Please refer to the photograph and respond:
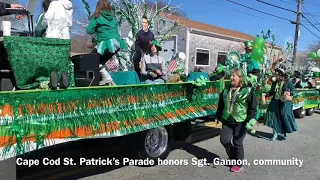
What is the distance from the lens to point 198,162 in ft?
18.5

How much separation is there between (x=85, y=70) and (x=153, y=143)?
1.73 meters

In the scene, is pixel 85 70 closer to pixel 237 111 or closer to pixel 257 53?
pixel 237 111

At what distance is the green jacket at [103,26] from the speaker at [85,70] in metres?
0.64

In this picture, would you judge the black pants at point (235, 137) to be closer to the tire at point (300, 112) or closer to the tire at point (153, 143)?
the tire at point (153, 143)

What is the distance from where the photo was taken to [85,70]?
4371 millimetres

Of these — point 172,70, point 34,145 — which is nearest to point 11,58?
point 34,145

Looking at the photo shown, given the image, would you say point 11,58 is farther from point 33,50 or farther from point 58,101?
point 58,101

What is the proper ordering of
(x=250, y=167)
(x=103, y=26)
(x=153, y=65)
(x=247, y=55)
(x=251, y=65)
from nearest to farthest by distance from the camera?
(x=103, y=26)
(x=250, y=167)
(x=153, y=65)
(x=251, y=65)
(x=247, y=55)

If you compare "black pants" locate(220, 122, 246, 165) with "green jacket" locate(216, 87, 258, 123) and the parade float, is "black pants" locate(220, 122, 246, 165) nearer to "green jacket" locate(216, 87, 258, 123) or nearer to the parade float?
"green jacket" locate(216, 87, 258, 123)

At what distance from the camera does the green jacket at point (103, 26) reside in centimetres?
493

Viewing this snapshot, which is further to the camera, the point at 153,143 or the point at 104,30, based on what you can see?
the point at 153,143

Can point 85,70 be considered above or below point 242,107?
above

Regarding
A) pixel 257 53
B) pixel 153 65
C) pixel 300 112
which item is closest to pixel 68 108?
pixel 153 65

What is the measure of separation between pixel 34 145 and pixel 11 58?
3.16 ft
